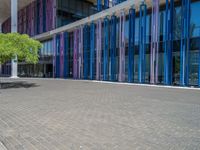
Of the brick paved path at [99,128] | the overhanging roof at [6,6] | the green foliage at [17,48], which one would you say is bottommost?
the brick paved path at [99,128]

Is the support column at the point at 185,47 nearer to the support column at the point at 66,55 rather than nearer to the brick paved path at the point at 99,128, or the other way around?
the brick paved path at the point at 99,128

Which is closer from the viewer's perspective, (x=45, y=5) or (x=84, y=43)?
(x=84, y=43)

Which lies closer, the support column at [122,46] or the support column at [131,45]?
the support column at [131,45]

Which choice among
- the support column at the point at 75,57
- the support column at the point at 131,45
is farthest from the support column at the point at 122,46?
the support column at the point at 75,57

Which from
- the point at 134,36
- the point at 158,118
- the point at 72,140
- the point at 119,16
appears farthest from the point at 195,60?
the point at 72,140

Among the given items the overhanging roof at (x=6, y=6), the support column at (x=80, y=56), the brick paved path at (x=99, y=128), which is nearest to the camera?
the brick paved path at (x=99, y=128)

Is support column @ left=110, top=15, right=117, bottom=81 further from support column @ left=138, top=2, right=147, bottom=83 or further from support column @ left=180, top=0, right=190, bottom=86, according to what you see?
support column @ left=180, top=0, right=190, bottom=86

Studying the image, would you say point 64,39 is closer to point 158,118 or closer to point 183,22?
point 183,22

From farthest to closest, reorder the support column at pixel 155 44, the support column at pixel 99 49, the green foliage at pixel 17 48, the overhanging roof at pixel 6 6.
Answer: the overhanging roof at pixel 6 6 → the support column at pixel 99 49 → the support column at pixel 155 44 → the green foliage at pixel 17 48

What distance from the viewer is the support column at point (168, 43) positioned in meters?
21.0

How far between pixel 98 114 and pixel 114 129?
78.1 inches

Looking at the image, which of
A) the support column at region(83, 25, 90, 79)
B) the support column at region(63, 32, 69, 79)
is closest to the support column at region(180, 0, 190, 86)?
the support column at region(83, 25, 90, 79)

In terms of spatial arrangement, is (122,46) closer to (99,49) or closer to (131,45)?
(131,45)

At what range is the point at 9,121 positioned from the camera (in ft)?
23.7
